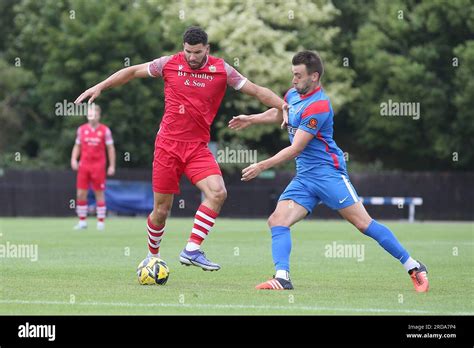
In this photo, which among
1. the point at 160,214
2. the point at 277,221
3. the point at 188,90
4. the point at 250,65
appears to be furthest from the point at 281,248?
the point at 250,65

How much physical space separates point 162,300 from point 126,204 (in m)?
27.3

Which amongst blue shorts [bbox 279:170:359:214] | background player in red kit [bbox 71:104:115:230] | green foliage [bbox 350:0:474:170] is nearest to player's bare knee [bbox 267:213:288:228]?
blue shorts [bbox 279:170:359:214]

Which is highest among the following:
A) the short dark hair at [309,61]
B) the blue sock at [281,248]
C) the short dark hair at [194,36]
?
the short dark hair at [194,36]

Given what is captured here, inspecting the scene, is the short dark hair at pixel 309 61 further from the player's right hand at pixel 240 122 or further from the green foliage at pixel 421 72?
the green foliage at pixel 421 72

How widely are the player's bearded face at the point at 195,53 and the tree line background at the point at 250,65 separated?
30.5 meters

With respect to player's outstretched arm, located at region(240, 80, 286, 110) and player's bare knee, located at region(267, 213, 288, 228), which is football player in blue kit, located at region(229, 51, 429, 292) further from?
player's outstretched arm, located at region(240, 80, 286, 110)

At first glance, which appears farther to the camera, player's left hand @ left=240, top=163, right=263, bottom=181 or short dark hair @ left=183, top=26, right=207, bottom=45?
short dark hair @ left=183, top=26, right=207, bottom=45

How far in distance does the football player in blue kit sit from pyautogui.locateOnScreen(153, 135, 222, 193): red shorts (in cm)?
118

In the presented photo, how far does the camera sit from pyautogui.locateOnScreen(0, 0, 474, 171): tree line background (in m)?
42.9

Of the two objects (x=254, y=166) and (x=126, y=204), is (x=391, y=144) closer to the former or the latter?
(x=126, y=204)

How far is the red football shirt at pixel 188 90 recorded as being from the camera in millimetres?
12062

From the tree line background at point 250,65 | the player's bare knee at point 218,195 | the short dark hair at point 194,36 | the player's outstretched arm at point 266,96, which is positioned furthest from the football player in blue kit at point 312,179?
the tree line background at point 250,65

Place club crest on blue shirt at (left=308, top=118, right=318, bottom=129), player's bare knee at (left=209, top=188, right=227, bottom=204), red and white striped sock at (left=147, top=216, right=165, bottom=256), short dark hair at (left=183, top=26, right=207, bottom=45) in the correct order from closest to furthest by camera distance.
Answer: club crest on blue shirt at (left=308, top=118, right=318, bottom=129) < short dark hair at (left=183, top=26, right=207, bottom=45) < player's bare knee at (left=209, top=188, right=227, bottom=204) < red and white striped sock at (left=147, top=216, right=165, bottom=256)
